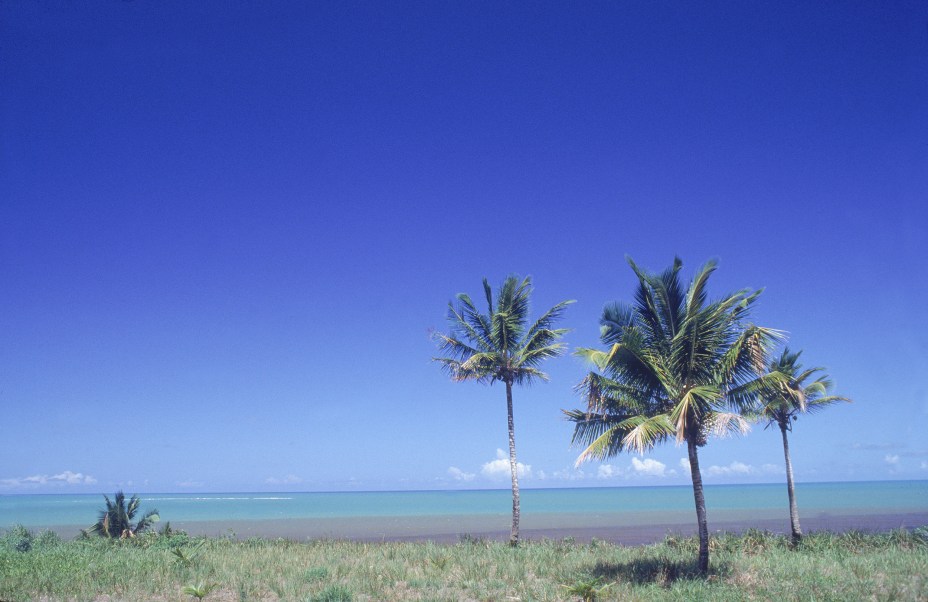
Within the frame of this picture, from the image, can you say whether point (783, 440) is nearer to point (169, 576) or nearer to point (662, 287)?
point (662, 287)

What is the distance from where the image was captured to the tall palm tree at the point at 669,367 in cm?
1314

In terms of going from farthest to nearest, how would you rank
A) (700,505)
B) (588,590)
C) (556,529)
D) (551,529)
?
1. (551,529)
2. (556,529)
3. (700,505)
4. (588,590)

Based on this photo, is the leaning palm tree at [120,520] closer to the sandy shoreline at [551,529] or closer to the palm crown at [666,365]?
the sandy shoreline at [551,529]

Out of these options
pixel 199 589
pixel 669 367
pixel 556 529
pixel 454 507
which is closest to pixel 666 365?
pixel 669 367

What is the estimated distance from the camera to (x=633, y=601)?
11.5 m

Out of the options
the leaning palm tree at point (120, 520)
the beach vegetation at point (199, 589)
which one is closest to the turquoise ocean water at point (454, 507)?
the leaning palm tree at point (120, 520)

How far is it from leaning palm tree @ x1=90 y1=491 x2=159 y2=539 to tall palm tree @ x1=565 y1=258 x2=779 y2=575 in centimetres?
1979

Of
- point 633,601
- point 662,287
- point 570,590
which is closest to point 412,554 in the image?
point 570,590

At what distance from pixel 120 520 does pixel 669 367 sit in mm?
22766

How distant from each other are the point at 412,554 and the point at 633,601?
30.6 feet

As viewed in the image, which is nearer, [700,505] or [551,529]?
[700,505]

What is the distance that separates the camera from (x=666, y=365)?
1421cm

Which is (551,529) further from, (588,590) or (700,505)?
(588,590)

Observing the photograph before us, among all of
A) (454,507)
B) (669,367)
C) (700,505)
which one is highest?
(669,367)
